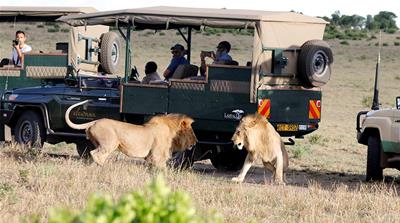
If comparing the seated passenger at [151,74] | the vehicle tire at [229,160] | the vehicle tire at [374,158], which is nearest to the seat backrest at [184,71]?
the seated passenger at [151,74]

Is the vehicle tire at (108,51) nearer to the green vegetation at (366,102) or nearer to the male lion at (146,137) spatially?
the male lion at (146,137)

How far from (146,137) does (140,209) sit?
875 cm

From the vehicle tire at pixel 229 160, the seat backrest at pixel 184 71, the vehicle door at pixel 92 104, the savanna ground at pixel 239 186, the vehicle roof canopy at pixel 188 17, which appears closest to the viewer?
the savanna ground at pixel 239 186

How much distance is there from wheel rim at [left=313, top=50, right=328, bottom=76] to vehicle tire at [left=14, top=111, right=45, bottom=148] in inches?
160

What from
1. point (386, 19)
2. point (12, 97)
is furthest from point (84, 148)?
point (386, 19)

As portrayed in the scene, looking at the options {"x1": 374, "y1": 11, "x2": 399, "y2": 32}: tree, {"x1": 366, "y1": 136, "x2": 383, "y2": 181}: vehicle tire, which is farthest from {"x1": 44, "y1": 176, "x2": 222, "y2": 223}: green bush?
{"x1": 374, "y1": 11, "x2": 399, "y2": 32}: tree

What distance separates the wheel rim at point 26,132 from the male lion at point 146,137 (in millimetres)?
2289

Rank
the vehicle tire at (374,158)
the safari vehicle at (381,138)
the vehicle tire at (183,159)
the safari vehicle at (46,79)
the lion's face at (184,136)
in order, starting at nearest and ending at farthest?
the safari vehicle at (381,138)
the vehicle tire at (374,158)
the lion's face at (184,136)
the vehicle tire at (183,159)
the safari vehicle at (46,79)

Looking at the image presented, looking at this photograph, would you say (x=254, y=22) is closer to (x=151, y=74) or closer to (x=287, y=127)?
(x=287, y=127)

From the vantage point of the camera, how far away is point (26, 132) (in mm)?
13836

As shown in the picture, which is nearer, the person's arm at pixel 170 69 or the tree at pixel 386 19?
the person's arm at pixel 170 69

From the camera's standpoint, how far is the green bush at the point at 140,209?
2703 mm

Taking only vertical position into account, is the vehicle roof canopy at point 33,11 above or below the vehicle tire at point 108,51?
above

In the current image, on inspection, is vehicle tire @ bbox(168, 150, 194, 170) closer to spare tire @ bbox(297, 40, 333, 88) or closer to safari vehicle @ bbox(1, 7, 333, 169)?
safari vehicle @ bbox(1, 7, 333, 169)
